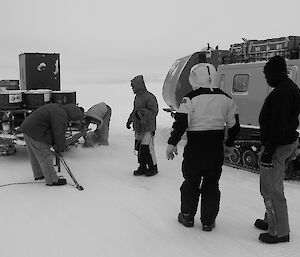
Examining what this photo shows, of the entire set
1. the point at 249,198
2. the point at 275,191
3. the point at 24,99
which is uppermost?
the point at 24,99

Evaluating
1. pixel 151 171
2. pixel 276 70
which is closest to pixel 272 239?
pixel 276 70

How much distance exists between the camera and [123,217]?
5277mm

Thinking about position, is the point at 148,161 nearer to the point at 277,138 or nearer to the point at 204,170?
the point at 204,170

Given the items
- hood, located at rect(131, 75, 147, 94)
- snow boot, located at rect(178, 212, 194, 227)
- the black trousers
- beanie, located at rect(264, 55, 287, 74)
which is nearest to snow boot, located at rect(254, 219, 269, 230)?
the black trousers

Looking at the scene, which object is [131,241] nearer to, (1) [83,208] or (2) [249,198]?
(1) [83,208]

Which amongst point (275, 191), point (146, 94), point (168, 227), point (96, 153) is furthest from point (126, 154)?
point (275, 191)

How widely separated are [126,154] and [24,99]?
2924mm

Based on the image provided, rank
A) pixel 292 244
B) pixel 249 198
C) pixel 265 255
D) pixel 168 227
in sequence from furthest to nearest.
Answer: pixel 249 198, pixel 168 227, pixel 292 244, pixel 265 255

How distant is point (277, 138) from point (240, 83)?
464cm

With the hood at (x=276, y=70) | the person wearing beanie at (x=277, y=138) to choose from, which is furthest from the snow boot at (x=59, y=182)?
the hood at (x=276, y=70)

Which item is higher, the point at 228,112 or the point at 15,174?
the point at 228,112

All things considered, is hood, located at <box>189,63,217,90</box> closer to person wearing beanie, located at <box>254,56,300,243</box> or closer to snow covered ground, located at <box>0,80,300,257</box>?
person wearing beanie, located at <box>254,56,300,243</box>

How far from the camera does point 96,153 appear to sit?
989 cm

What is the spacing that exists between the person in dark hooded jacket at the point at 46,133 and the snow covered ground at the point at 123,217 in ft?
1.16
